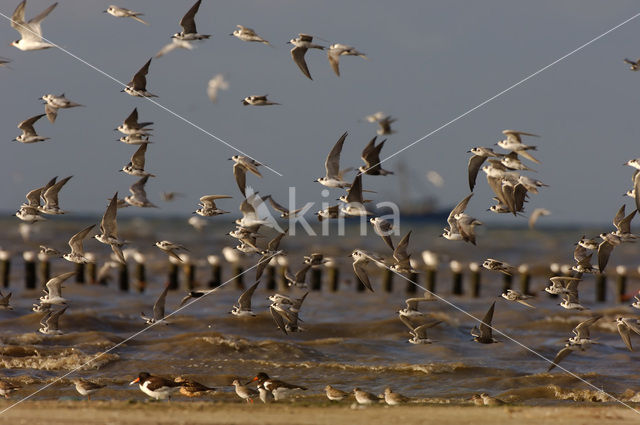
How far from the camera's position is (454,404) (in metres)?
19.0

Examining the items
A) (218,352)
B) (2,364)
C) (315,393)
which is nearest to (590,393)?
(315,393)

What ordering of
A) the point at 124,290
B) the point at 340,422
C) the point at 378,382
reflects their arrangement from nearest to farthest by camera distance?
the point at 340,422 < the point at 378,382 < the point at 124,290

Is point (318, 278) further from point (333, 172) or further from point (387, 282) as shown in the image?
point (333, 172)

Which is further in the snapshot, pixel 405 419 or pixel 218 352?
pixel 218 352

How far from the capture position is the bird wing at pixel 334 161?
72.1ft

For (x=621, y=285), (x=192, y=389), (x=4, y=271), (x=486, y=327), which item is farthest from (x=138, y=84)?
(x=621, y=285)

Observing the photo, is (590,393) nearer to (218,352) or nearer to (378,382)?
(378,382)

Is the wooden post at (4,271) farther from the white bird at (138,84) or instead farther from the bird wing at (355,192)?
the bird wing at (355,192)

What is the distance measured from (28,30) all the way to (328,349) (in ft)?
38.8

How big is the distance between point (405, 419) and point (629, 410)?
450cm

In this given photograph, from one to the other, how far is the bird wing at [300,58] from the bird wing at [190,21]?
2.59 m

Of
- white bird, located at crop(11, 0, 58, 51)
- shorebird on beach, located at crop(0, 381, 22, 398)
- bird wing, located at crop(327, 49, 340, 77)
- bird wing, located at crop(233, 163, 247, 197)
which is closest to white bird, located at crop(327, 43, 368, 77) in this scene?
bird wing, located at crop(327, 49, 340, 77)

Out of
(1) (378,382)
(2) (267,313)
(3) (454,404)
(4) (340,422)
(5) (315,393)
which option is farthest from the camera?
(2) (267,313)

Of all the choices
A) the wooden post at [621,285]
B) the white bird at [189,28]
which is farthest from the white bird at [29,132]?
the wooden post at [621,285]
